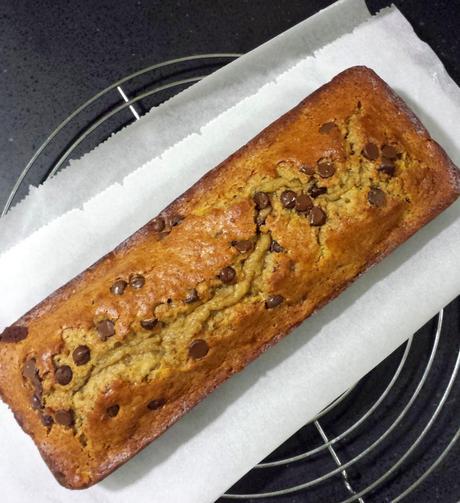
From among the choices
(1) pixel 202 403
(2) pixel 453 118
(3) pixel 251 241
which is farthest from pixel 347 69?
(1) pixel 202 403

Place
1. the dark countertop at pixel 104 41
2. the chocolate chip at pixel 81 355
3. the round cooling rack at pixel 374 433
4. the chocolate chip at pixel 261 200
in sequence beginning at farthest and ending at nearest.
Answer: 1. the dark countertop at pixel 104 41
2. the round cooling rack at pixel 374 433
3. the chocolate chip at pixel 261 200
4. the chocolate chip at pixel 81 355

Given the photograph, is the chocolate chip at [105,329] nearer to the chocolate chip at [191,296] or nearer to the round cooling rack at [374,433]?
the chocolate chip at [191,296]

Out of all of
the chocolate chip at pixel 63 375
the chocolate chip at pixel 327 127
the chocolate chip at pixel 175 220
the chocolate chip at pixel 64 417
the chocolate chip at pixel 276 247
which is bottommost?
the chocolate chip at pixel 64 417

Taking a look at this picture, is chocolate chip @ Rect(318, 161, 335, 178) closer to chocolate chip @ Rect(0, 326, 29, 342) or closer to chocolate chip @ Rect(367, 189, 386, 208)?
chocolate chip @ Rect(367, 189, 386, 208)

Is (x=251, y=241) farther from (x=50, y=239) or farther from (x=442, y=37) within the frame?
(x=442, y=37)

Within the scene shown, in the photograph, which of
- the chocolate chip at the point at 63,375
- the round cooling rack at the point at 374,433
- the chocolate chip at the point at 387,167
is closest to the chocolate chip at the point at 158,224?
the chocolate chip at the point at 63,375

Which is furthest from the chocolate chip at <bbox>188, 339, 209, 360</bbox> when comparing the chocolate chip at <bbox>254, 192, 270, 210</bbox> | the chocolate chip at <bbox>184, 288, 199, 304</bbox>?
the chocolate chip at <bbox>254, 192, 270, 210</bbox>
